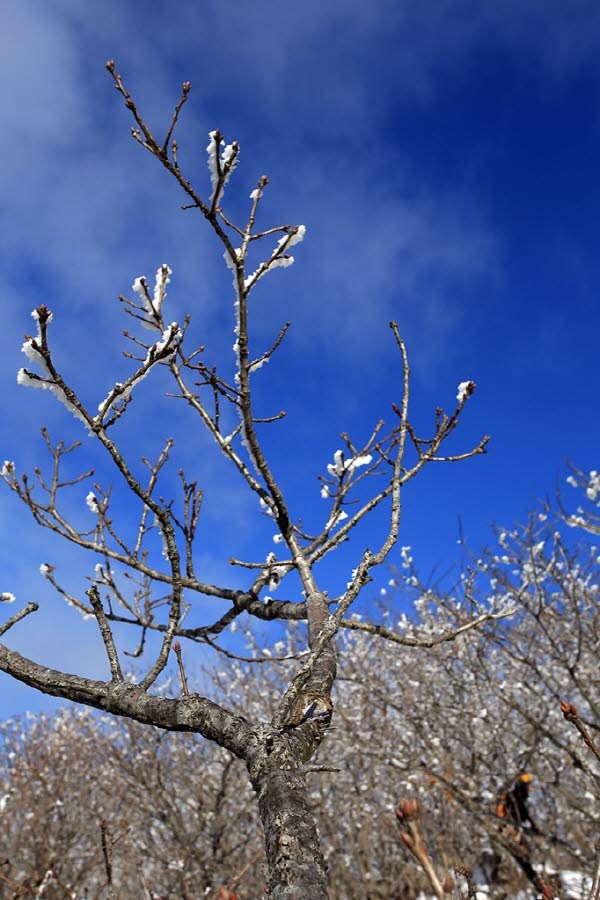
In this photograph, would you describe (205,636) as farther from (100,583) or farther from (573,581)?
(573,581)

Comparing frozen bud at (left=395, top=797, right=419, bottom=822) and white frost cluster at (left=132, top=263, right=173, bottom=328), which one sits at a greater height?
white frost cluster at (left=132, top=263, right=173, bottom=328)

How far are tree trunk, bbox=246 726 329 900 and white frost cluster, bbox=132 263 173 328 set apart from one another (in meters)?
1.85

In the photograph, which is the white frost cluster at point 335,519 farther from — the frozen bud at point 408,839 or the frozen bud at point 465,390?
the frozen bud at point 408,839

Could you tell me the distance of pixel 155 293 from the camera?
2.71 metres

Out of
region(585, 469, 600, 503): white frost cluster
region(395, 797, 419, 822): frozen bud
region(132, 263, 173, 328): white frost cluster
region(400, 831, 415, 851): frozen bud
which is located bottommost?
region(400, 831, 415, 851): frozen bud

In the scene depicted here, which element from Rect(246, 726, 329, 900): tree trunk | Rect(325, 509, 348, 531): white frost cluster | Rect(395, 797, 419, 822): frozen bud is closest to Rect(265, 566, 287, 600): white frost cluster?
Rect(325, 509, 348, 531): white frost cluster

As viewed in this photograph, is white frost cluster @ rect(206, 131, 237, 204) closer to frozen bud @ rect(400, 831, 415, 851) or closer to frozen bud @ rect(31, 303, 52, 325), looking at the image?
frozen bud @ rect(31, 303, 52, 325)

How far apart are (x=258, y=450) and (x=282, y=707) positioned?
1.23 m

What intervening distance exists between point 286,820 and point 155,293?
2.13m

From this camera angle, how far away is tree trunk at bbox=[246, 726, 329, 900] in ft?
3.98

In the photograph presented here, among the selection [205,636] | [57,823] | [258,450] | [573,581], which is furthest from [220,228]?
[57,823]

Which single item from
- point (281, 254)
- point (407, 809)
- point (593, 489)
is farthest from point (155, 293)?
point (593, 489)

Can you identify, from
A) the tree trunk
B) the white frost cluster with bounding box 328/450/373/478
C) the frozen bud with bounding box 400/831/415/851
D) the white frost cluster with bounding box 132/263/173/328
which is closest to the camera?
the frozen bud with bounding box 400/831/415/851

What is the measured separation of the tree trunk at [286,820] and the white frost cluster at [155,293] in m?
1.85
